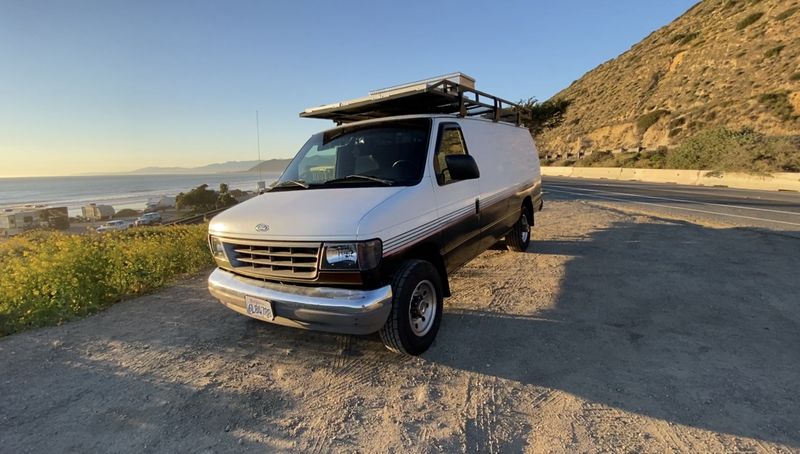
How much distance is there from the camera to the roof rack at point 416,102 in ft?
14.3

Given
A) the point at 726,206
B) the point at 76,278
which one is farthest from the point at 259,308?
the point at 726,206

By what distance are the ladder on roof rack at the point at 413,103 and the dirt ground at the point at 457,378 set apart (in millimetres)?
2474

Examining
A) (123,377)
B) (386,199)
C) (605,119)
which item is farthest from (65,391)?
(605,119)

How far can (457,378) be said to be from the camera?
3.16 m

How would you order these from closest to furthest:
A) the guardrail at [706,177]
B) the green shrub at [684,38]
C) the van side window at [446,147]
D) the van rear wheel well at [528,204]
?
the van side window at [446,147] → the van rear wheel well at [528,204] → the guardrail at [706,177] → the green shrub at [684,38]

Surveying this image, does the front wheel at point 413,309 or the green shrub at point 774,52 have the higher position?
the green shrub at point 774,52

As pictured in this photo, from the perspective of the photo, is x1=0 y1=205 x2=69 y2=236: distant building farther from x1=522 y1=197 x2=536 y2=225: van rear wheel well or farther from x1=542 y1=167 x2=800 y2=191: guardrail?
x1=542 y1=167 x2=800 y2=191: guardrail

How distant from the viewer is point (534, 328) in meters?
3.96

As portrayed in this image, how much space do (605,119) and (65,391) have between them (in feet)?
178

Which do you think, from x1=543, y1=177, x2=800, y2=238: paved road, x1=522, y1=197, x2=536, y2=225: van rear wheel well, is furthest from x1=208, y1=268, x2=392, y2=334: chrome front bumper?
x1=543, y1=177, x2=800, y2=238: paved road

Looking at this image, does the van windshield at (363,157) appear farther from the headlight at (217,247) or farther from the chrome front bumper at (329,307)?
the chrome front bumper at (329,307)

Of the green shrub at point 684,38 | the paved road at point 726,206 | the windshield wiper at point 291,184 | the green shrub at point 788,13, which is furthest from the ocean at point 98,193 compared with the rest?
the green shrub at point 684,38

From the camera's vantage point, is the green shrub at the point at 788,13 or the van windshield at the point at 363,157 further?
the green shrub at the point at 788,13

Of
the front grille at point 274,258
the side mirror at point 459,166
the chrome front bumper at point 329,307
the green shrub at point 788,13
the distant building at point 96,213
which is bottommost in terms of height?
the distant building at point 96,213
